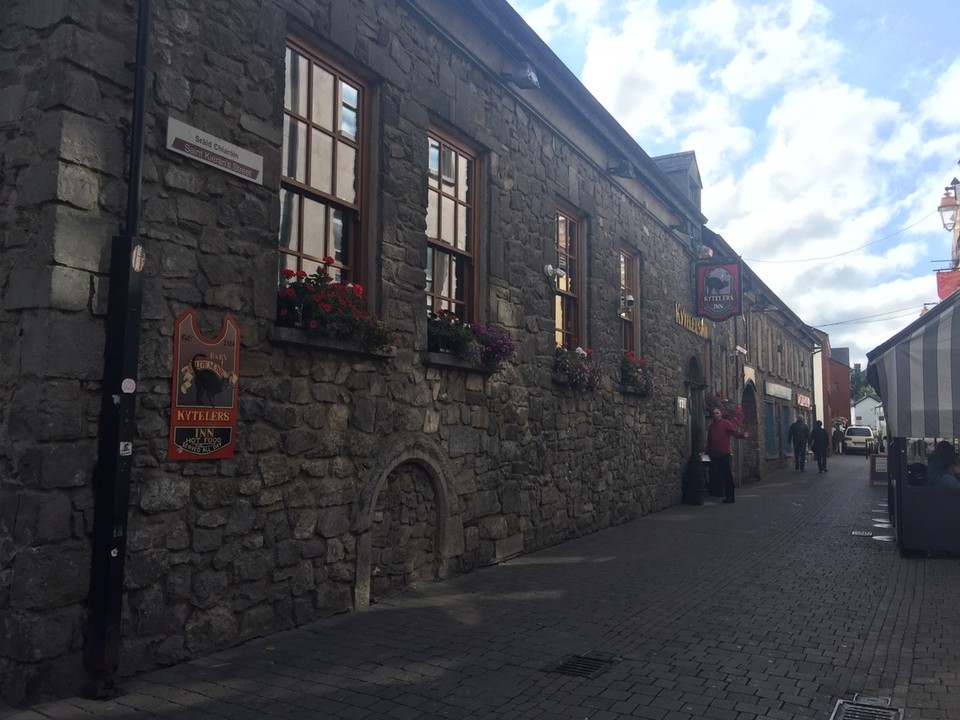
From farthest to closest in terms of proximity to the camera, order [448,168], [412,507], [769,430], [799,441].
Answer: [769,430] < [799,441] < [448,168] < [412,507]

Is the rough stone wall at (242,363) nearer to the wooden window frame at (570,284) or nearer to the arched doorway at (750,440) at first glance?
the wooden window frame at (570,284)

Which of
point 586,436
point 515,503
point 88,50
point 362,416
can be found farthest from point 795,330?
point 88,50

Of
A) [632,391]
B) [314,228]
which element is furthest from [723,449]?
[314,228]

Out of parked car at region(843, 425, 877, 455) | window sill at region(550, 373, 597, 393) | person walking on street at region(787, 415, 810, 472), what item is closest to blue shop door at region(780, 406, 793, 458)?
person walking on street at region(787, 415, 810, 472)

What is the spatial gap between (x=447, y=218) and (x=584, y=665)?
471cm

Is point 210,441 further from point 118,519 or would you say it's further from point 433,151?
point 433,151

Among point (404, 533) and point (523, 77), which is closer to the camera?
point (404, 533)

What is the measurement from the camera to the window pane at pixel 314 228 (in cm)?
637

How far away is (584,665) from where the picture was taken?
5125mm

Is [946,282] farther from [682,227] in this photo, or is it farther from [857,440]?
[857,440]

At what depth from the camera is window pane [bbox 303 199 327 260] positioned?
637 cm

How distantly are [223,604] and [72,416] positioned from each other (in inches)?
64.1

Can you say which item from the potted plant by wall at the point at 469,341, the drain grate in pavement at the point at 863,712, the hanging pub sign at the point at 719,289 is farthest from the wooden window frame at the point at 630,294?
the drain grate in pavement at the point at 863,712

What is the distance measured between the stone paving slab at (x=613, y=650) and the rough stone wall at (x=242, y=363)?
40cm
